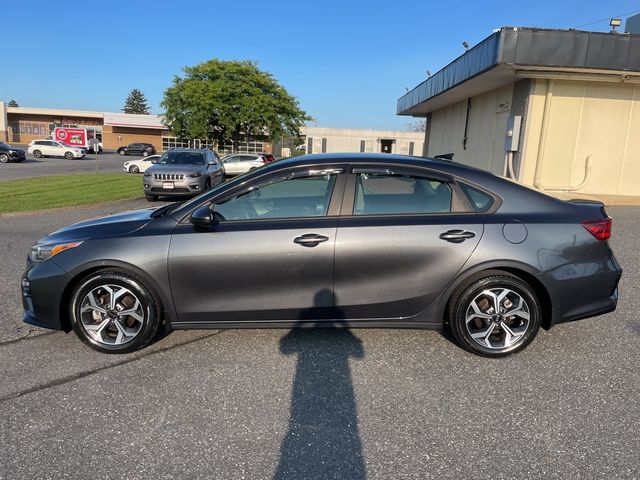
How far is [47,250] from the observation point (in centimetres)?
367

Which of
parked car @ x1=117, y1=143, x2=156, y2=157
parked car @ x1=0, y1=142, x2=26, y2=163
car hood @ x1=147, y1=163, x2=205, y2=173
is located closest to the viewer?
car hood @ x1=147, y1=163, x2=205, y2=173

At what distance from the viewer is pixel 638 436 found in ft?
8.82

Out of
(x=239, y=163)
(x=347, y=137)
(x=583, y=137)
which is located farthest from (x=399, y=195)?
(x=347, y=137)

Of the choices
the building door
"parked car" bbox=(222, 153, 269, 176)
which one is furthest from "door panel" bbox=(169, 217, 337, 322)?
the building door

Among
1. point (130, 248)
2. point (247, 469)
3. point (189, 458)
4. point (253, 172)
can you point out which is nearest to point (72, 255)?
point (130, 248)

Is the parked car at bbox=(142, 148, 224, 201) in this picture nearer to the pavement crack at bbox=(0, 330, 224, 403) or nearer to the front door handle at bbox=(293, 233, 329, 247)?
the pavement crack at bbox=(0, 330, 224, 403)

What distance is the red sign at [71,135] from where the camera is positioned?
52312mm

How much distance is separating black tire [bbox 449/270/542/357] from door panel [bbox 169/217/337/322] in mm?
1047

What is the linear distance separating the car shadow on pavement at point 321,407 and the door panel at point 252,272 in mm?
135

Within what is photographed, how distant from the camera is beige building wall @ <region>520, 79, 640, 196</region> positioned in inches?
477

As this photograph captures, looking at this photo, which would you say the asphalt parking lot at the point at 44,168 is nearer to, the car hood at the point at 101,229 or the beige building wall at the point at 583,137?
the car hood at the point at 101,229

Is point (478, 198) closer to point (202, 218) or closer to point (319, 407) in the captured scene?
point (319, 407)

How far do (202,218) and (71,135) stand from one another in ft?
189

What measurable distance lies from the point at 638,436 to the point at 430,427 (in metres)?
1.20
